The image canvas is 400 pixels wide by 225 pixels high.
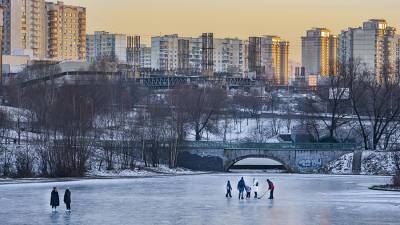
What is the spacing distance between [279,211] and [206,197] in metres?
8.63

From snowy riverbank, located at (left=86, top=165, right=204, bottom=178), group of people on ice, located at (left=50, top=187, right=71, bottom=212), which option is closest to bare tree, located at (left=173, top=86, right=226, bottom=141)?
snowy riverbank, located at (left=86, top=165, right=204, bottom=178)

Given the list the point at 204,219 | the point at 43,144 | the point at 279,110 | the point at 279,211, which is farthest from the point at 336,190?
the point at 279,110

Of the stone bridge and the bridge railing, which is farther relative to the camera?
the bridge railing

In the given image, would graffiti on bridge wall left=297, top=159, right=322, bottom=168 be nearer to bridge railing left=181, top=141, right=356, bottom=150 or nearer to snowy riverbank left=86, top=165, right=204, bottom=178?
bridge railing left=181, top=141, right=356, bottom=150

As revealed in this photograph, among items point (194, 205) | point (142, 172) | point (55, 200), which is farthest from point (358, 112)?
point (55, 200)

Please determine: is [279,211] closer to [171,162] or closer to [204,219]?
[204,219]

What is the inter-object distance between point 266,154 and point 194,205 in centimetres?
4041

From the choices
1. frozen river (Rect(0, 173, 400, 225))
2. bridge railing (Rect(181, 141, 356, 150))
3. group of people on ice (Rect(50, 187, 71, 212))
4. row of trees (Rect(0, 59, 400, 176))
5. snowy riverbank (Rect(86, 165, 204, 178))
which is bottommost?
snowy riverbank (Rect(86, 165, 204, 178))

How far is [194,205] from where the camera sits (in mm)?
47938

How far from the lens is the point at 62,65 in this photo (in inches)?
6176

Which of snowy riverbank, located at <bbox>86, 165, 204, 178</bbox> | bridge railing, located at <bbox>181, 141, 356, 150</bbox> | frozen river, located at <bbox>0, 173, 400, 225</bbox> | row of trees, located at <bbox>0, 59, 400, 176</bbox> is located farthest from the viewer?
bridge railing, located at <bbox>181, 141, 356, 150</bbox>

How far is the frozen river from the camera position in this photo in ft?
136

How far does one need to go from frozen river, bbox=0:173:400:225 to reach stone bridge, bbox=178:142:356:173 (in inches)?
786

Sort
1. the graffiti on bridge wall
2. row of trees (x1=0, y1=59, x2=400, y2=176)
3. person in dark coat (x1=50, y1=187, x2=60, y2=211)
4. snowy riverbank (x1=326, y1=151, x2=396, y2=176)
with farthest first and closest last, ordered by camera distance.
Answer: the graffiti on bridge wall < snowy riverbank (x1=326, y1=151, x2=396, y2=176) < row of trees (x1=0, y1=59, x2=400, y2=176) < person in dark coat (x1=50, y1=187, x2=60, y2=211)
